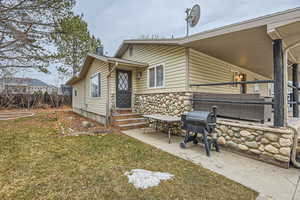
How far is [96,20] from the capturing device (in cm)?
1438

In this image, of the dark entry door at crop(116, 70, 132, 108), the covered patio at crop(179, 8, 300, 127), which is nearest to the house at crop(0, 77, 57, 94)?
the dark entry door at crop(116, 70, 132, 108)

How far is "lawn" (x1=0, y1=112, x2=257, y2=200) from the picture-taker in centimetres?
207

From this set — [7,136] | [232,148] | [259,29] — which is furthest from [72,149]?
[259,29]

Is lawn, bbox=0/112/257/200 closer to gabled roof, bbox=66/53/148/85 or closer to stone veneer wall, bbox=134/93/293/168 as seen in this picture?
stone veneer wall, bbox=134/93/293/168

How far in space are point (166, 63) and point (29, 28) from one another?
6.59 meters

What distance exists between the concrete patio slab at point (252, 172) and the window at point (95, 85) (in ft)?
18.1

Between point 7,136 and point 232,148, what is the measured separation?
23.4ft

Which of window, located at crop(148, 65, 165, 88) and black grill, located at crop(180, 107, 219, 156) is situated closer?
black grill, located at crop(180, 107, 219, 156)

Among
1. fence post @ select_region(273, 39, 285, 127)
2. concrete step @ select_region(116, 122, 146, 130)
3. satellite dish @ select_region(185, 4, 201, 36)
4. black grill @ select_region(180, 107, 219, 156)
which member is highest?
satellite dish @ select_region(185, 4, 201, 36)

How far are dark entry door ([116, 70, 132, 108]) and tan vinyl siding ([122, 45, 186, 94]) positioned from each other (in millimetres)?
350

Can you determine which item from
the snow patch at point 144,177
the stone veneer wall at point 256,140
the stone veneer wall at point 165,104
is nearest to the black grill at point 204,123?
the stone veneer wall at point 256,140

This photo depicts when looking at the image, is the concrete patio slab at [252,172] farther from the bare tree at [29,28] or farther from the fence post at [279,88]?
the bare tree at [29,28]

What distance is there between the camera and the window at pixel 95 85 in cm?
803

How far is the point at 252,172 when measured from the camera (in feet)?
9.21
